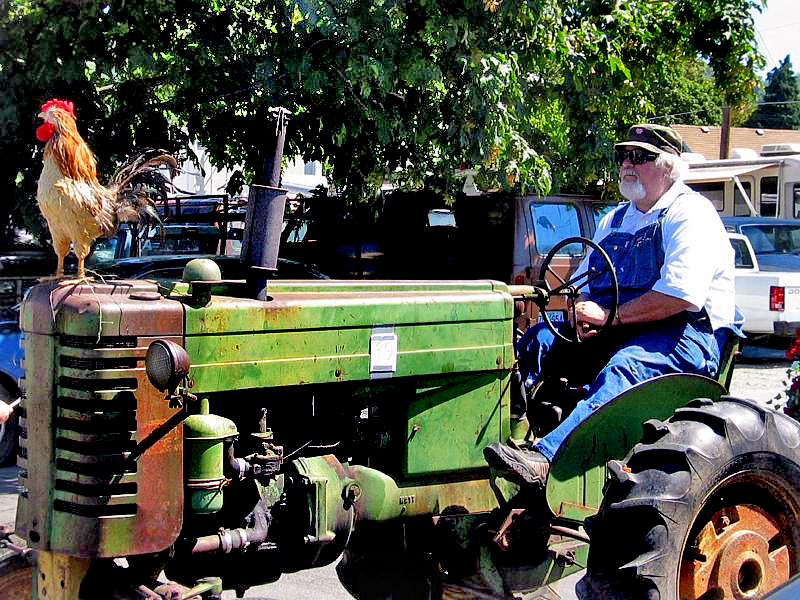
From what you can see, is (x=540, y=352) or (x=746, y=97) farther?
(x=746, y=97)

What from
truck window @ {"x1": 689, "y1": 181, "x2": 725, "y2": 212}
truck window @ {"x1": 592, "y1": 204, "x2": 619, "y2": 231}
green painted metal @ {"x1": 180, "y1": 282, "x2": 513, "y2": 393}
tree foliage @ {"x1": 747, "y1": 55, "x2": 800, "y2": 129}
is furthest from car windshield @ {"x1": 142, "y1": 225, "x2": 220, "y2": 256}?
tree foliage @ {"x1": 747, "y1": 55, "x2": 800, "y2": 129}

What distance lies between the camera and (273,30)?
8789mm

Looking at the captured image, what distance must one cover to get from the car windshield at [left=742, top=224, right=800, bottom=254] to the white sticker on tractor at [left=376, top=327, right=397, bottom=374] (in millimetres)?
12513

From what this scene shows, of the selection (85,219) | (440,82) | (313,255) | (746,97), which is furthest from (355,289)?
(746,97)

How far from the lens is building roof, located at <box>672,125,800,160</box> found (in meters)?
39.5

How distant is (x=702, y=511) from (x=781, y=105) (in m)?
70.0

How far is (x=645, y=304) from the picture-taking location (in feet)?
13.6

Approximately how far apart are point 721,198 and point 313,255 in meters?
11.1

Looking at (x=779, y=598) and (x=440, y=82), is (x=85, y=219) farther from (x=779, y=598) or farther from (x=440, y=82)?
(x=440, y=82)

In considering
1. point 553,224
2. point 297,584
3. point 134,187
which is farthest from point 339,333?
point 553,224

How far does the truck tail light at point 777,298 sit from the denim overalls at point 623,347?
9.61 metres

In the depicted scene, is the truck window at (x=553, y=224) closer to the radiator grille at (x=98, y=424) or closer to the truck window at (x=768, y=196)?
the radiator grille at (x=98, y=424)

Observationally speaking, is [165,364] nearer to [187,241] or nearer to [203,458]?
[203,458]

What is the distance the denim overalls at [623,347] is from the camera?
402 centimetres
